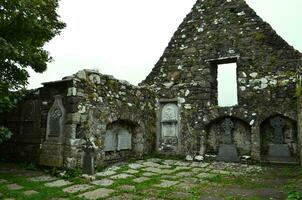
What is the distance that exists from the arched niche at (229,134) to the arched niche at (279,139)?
471 millimetres

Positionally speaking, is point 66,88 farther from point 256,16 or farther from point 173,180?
point 256,16

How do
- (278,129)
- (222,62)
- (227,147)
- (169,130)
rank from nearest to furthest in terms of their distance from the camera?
(278,129) < (227,147) < (169,130) < (222,62)

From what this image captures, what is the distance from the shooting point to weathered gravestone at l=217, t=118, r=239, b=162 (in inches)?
340

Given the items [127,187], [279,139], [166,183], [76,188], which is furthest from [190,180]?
[279,139]

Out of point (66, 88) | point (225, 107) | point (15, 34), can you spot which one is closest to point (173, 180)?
point (66, 88)

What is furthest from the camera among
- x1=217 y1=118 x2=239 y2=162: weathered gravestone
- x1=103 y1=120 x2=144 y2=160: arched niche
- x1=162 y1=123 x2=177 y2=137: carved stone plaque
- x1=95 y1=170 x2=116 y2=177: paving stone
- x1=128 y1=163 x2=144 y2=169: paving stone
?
x1=162 y1=123 x2=177 y2=137: carved stone plaque

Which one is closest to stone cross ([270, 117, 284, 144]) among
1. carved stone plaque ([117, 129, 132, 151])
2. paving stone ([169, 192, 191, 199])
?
carved stone plaque ([117, 129, 132, 151])

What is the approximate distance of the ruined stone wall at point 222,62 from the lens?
851 cm

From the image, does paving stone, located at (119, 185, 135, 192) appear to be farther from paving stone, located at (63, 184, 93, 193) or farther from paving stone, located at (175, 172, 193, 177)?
paving stone, located at (175, 172, 193, 177)

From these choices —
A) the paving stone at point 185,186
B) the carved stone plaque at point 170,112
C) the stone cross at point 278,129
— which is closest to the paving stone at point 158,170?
the paving stone at point 185,186

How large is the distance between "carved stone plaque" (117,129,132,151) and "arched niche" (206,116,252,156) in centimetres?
257

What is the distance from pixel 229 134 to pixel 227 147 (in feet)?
1.35

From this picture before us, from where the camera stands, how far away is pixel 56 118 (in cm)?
686

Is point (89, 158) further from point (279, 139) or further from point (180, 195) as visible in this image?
point (279, 139)
